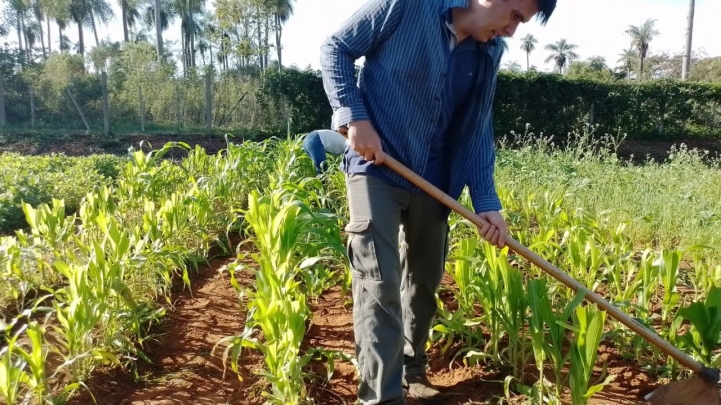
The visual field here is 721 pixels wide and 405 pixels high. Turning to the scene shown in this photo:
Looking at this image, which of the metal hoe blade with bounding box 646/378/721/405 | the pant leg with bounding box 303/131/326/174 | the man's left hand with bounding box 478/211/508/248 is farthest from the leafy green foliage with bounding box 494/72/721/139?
the metal hoe blade with bounding box 646/378/721/405

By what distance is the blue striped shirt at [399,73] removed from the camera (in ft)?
5.32

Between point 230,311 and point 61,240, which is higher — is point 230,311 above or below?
below

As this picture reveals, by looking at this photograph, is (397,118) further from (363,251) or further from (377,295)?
(377,295)

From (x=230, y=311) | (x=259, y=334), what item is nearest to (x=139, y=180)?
(x=230, y=311)

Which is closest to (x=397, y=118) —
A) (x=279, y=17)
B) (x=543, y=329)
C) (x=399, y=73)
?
(x=399, y=73)

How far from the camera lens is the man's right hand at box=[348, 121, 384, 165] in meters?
1.62

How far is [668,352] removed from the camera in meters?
1.71

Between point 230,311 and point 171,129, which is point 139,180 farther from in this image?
point 171,129

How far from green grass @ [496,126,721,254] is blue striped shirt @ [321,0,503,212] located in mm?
1565

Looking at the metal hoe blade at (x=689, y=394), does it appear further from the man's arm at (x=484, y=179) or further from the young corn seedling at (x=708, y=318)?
the man's arm at (x=484, y=179)

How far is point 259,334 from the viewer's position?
2.39 meters

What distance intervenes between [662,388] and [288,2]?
2543 centimetres

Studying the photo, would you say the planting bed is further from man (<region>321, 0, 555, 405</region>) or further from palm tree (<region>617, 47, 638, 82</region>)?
palm tree (<region>617, 47, 638, 82</region>)

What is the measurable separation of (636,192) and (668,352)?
136 inches
